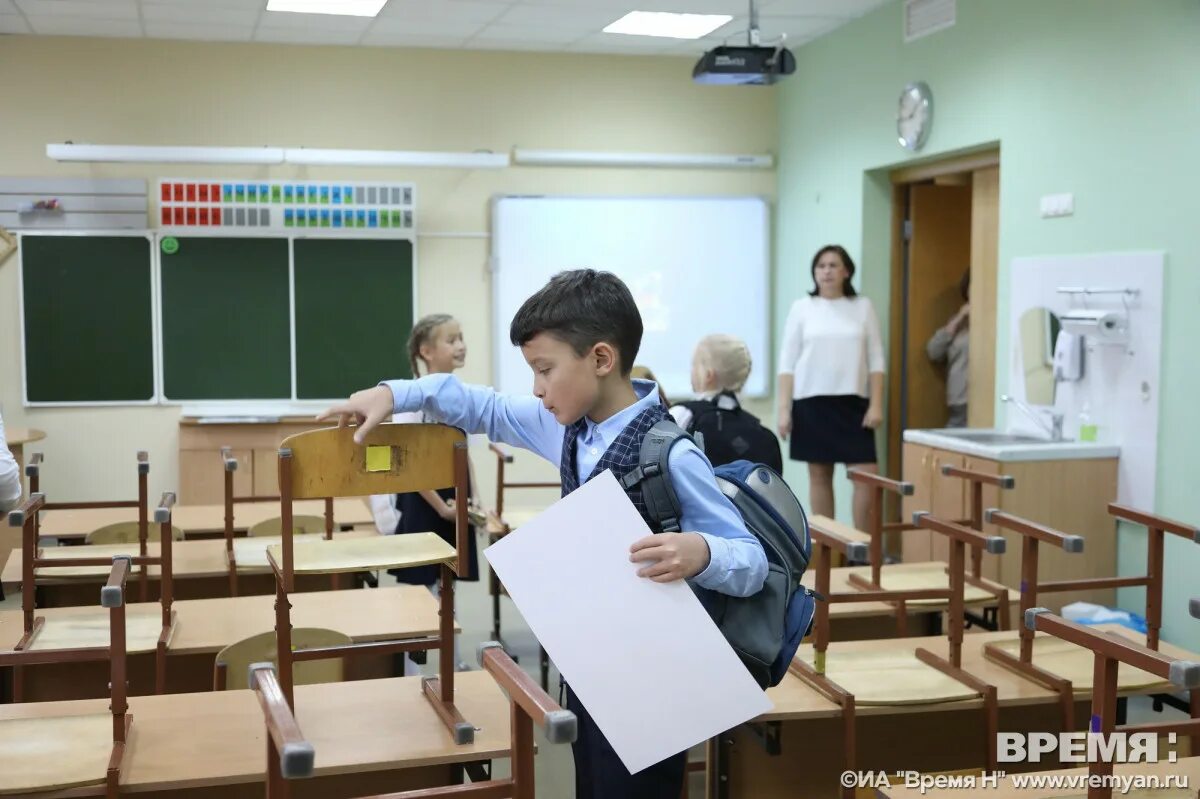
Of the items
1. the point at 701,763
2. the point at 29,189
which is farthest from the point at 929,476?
the point at 29,189

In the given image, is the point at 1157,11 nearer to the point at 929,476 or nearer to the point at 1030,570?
the point at 929,476

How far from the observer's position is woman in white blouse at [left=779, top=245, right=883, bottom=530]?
19.5 feet

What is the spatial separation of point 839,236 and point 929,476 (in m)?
2.06

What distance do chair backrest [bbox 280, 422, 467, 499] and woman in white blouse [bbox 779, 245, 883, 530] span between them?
161 inches

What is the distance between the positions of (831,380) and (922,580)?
2.42m

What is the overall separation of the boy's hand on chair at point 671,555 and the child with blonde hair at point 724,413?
2.12 metres

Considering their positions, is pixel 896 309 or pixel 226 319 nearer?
pixel 896 309

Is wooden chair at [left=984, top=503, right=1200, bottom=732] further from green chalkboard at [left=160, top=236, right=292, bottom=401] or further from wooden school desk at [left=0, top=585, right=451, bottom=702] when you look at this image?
green chalkboard at [left=160, top=236, right=292, bottom=401]

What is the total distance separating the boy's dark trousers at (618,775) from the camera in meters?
1.59

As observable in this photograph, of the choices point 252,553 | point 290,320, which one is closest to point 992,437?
point 252,553

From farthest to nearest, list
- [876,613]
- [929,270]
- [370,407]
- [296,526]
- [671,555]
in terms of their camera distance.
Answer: [929,270]
[296,526]
[876,613]
[370,407]
[671,555]

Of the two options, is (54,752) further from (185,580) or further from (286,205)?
(286,205)

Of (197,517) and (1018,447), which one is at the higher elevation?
(1018,447)

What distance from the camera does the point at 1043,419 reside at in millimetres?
4980
